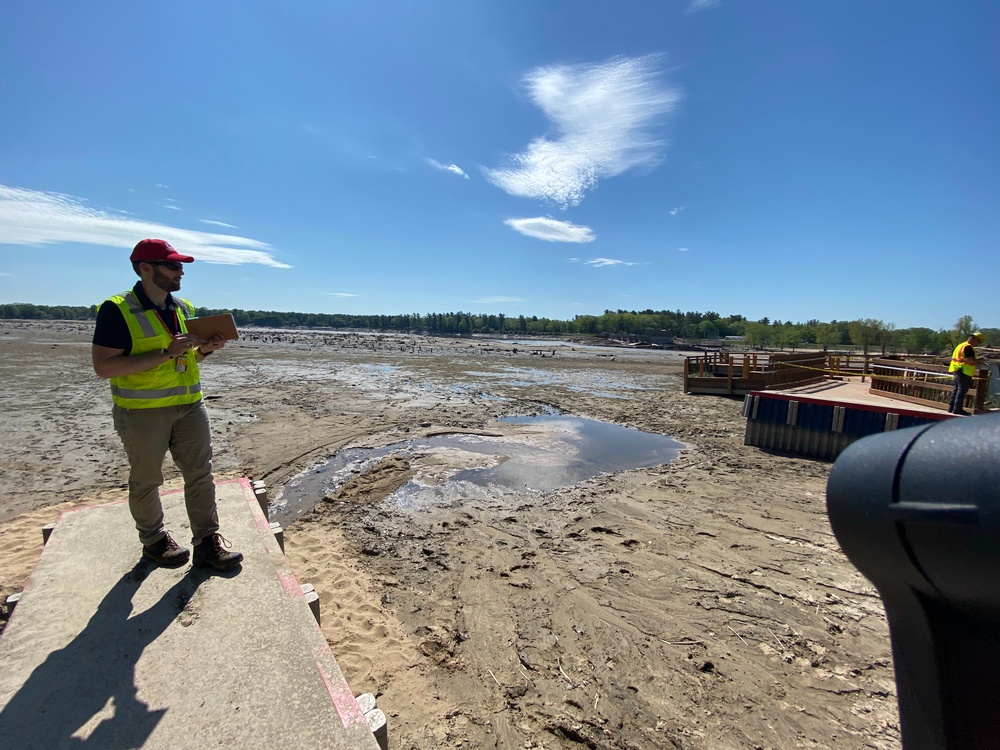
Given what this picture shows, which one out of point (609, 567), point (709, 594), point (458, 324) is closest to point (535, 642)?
point (609, 567)

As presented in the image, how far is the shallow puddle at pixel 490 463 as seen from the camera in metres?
7.57

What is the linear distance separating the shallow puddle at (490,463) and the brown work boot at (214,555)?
10.5 feet

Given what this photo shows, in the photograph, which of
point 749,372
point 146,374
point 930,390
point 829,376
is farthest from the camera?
point 749,372

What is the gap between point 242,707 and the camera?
2303mm

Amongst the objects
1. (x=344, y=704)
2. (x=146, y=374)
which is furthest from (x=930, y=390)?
(x=146, y=374)

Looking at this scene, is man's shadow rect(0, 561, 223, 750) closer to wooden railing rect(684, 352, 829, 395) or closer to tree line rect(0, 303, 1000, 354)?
wooden railing rect(684, 352, 829, 395)

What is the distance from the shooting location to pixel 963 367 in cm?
903

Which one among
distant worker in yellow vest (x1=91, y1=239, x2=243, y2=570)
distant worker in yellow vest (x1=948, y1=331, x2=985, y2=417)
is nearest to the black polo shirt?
distant worker in yellow vest (x1=91, y1=239, x2=243, y2=570)

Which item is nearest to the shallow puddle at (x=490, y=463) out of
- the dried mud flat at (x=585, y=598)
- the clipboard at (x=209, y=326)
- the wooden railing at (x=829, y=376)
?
the dried mud flat at (x=585, y=598)

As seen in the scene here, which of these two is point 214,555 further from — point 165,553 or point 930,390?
point 930,390

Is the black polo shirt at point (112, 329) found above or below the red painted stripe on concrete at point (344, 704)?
above

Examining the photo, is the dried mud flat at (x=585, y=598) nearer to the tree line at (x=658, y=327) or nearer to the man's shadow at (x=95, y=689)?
the man's shadow at (x=95, y=689)

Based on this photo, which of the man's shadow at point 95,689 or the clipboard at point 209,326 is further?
the clipboard at point 209,326

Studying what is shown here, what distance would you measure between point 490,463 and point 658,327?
12923 centimetres
